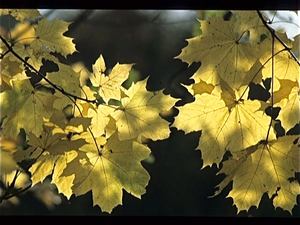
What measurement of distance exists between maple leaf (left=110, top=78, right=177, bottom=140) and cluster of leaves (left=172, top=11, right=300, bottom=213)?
0.13ft

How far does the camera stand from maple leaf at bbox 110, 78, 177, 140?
111 cm

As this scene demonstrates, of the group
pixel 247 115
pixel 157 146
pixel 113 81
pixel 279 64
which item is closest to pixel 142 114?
pixel 113 81

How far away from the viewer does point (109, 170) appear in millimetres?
1080

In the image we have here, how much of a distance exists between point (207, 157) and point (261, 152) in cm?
14

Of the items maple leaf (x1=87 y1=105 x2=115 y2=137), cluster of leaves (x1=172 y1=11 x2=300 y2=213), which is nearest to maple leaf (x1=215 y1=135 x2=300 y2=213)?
cluster of leaves (x1=172 y1=11 x2=300 y2=213)

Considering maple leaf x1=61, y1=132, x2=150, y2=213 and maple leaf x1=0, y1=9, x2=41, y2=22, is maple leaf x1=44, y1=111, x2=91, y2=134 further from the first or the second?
maple leaf x1=0, y1=9, x2=41, y2=22

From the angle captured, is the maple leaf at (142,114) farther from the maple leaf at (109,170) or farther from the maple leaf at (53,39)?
the maple leaf at (53,39)

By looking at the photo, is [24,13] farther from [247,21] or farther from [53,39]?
[247,21]

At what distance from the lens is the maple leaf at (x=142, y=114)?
3.64 ft

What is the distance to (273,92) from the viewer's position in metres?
1.08

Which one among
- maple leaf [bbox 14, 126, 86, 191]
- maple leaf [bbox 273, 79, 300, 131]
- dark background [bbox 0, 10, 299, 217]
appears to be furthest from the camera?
dark background [bbox 0, 10, 299, 217]

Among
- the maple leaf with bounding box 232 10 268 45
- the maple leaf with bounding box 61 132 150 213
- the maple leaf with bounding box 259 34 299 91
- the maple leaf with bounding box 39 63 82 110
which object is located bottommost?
the maple leaf with bounding box 61 132 150 213

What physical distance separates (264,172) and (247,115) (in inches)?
5.6

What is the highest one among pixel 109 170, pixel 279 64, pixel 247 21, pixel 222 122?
pixel 247 21
